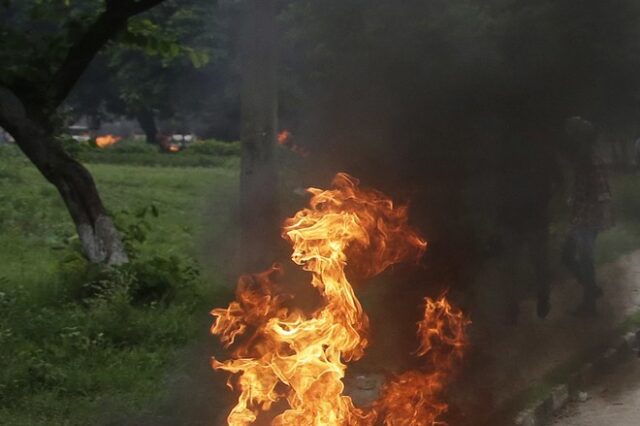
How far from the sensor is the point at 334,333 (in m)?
5.07

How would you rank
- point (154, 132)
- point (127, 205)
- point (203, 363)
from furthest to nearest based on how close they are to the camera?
1. point (154, 132)
2. point (127, 205)
3. point (203, 363)

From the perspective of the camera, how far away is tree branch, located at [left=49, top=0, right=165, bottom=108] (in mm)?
7973

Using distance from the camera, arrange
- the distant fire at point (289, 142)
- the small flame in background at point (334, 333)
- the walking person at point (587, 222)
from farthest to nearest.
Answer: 1. the walking person at point (587, 222)
2. the distant fire at point (289, 142)
3. the small flame in background at point (334, 333)

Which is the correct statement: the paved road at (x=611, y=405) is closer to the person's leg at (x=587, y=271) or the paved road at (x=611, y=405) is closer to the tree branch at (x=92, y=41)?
the person's leg at (x=587, y=271)

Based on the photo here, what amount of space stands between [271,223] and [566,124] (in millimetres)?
2223

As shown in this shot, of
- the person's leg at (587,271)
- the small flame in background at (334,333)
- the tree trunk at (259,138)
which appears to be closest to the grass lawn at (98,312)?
the tree trunk at (259,138)

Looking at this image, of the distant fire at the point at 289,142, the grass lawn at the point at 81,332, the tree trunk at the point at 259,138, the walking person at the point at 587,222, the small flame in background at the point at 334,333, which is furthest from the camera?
the walking person at the point at 587,222

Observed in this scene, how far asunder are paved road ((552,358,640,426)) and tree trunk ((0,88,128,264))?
3.63 meters

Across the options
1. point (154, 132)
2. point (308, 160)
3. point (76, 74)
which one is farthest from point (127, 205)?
point (154, 132)

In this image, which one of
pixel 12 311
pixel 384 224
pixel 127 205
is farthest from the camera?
pixel 127 205

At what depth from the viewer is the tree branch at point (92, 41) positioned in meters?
7.97

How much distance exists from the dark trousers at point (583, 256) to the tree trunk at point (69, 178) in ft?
12.3

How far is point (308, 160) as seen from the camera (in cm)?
664

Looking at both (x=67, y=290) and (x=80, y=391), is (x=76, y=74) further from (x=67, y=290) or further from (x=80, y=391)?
(x=80, y=391)
